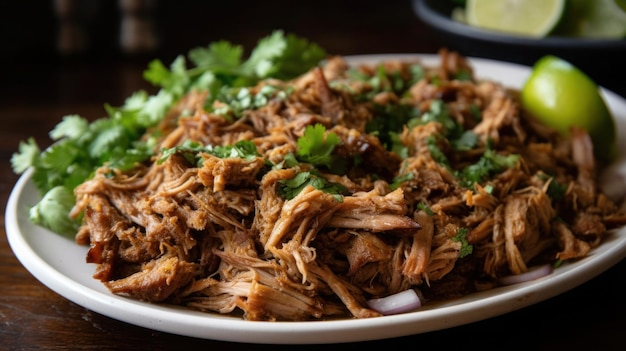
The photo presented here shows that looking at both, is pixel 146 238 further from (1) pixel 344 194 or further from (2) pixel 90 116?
(2) pixel 90 116

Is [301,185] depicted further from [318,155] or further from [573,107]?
[573,107]

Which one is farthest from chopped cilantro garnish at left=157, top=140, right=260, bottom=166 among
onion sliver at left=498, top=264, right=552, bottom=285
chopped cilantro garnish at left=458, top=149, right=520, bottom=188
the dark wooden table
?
onion sliver at left=498, top=264, right=552, bottom=285

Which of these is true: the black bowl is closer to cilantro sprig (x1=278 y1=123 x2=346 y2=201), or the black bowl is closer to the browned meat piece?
cilantro sprig (x1=278 y1=123 x2=346 y2=201)

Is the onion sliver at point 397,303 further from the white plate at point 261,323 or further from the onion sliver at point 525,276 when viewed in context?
the onion sliver at point 525,276

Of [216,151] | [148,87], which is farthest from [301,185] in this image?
[148,87]

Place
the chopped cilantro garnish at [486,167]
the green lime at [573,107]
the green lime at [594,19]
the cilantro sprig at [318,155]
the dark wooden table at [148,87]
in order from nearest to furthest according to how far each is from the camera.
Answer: the dark wooden table at [148,87] < the cilantro sprig at [318,155] < the chopped cilantro garnish at [486,167] < the green lime at [573,107] < the green lime at [594,19]

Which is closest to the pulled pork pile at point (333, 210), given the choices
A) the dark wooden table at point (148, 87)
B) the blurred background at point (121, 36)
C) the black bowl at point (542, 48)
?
the dark wooden table at point (148, 87)

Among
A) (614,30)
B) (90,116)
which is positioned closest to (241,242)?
(90,116)
